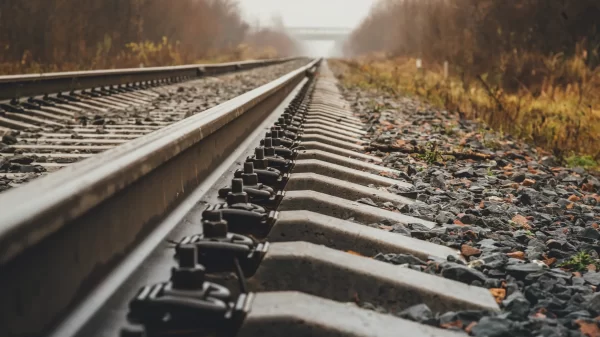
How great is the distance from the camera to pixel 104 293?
139cm

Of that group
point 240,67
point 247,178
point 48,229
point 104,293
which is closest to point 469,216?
point 247,178

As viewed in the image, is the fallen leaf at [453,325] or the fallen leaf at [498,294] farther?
the fallen leaf at [498,294]

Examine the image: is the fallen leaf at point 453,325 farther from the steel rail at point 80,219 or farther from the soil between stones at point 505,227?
the steel rail at point 80,219

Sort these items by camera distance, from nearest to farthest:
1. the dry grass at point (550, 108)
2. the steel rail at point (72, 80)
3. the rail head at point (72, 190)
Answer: the rail head at point (72, 190)
the dry grass at point (550, 108)
the steel rail at point (72, 80)

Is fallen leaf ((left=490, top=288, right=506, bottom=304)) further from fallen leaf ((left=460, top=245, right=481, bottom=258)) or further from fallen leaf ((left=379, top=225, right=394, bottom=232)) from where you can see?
fallen leaf ((left=379, top=225, right=394, bottom=232))

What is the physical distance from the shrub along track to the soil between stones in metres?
0.01

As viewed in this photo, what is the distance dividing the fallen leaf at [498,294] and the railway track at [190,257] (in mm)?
57

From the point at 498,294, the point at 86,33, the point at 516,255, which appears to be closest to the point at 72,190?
the point at 498,294

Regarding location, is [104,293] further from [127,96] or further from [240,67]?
[240,67]

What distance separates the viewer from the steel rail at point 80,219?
3.63 feet

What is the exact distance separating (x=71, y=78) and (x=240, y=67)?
1131 centimetres

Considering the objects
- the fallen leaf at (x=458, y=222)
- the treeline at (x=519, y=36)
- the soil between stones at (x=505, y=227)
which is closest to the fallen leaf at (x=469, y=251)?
the soil between stones at (x=505, y=227)

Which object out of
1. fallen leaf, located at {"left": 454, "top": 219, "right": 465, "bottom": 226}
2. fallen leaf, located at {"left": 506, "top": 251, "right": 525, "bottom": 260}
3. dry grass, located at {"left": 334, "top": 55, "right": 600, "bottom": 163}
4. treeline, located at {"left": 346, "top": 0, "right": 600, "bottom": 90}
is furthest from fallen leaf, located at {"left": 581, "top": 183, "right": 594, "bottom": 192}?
treeline, located at {"left": 346, "top": 0, "right": 600, "bottom": 90}

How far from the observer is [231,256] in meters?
1.60
